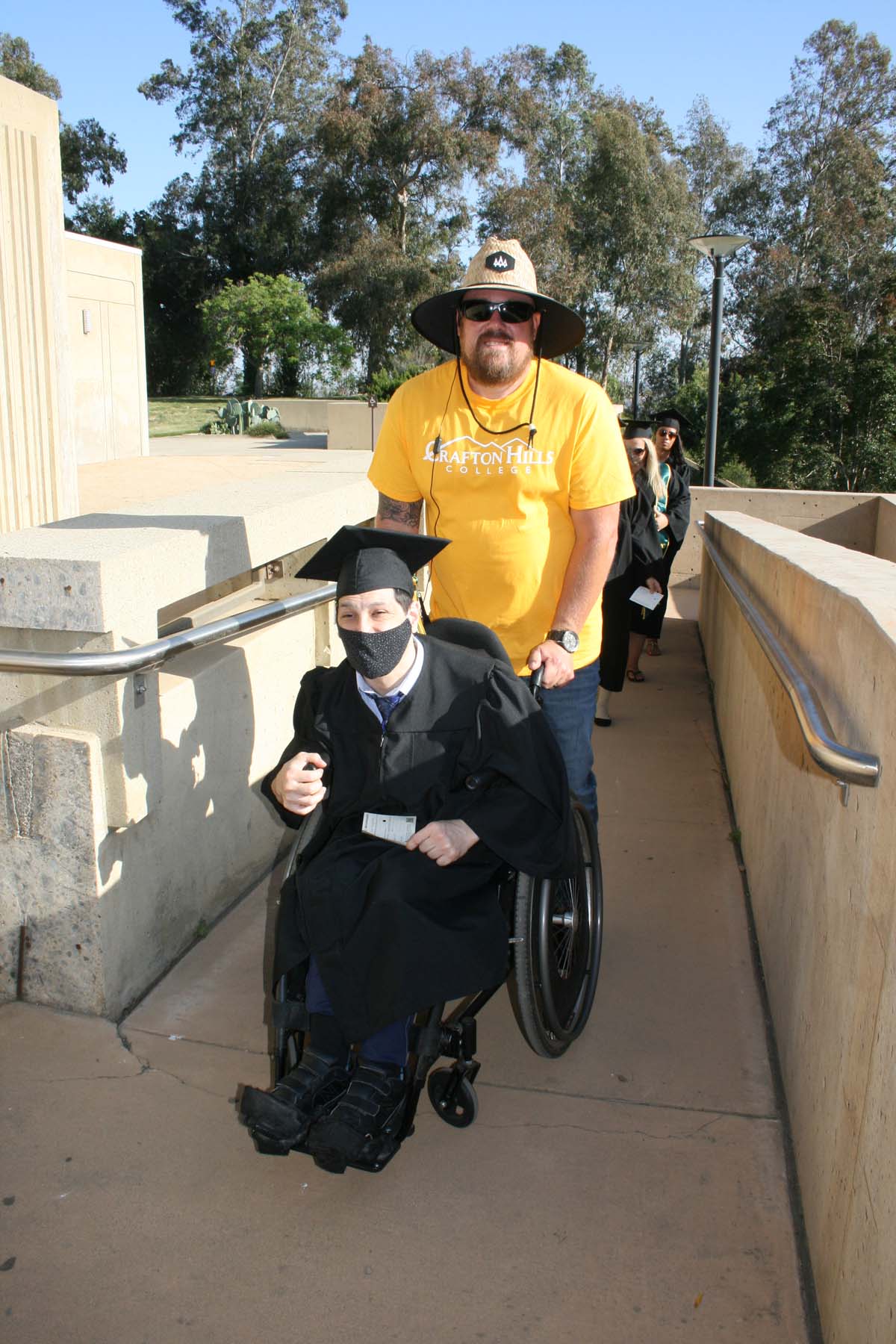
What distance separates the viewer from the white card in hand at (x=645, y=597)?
20.7ft

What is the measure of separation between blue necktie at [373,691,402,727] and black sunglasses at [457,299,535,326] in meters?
1.11

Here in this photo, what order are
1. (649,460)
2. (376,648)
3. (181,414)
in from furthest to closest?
1. (181,414)
2. (649,460)
3. (376,648)

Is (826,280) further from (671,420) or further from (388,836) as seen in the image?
(388,836)

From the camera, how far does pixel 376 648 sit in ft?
8.31

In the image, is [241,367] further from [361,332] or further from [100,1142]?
[100,1142]

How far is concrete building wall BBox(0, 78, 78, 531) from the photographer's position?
26.1ft

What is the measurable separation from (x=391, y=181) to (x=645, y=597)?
39166 mm

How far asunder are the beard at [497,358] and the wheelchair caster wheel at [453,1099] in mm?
1783

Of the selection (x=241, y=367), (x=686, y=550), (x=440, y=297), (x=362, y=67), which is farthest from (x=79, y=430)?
(x=362, y=67)

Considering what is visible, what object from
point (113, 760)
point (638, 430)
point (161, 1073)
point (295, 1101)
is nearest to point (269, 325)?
point (638, 430)

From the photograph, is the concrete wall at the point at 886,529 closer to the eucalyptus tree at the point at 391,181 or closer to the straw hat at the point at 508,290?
the straw hat at the point at 508,290

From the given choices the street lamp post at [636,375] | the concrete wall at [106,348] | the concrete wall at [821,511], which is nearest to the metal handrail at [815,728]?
the concrete wall at [821,511]

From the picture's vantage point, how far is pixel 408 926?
2393 mm

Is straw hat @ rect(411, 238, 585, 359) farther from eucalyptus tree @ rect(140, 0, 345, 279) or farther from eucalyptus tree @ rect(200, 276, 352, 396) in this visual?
eucalyptus tree @ rect(140, 0, 345, 279)
